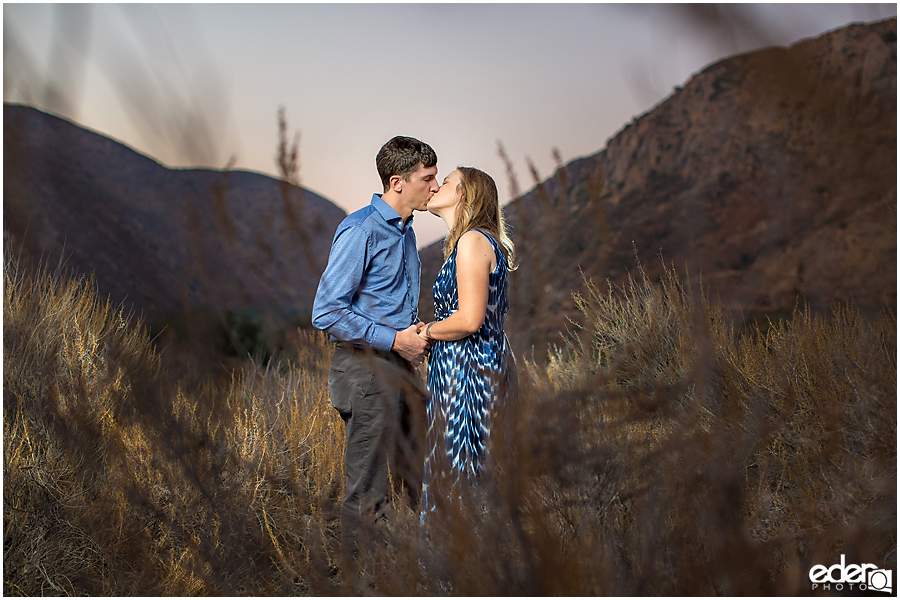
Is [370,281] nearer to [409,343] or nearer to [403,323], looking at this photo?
[403,323]

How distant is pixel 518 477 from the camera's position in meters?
1.02

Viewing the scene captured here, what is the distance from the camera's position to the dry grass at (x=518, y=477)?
3.51 feet

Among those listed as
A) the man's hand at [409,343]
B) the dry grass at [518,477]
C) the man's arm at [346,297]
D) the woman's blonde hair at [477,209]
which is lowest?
the dry grass at [518,477]

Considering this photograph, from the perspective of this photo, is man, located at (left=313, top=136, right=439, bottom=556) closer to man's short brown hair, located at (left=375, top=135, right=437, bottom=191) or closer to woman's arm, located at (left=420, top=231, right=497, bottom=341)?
man's short brown hair, located at (left=375, top=135, right=437, bottom=191)

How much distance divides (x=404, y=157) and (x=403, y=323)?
66cm

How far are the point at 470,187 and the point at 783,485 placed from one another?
2053 millimetres

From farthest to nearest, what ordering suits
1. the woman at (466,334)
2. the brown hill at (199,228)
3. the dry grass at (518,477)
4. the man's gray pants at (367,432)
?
the man's gray pants at (367,432)
the woman at (466,334)
the dry grass at (518,477)
the brown hill at (199,228)

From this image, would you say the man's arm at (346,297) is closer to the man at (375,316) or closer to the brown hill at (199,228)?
the man at (375,316)

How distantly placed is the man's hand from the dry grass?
276 mm

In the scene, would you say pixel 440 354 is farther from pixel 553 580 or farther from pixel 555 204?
pixel 555 204

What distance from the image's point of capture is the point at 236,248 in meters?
0.83

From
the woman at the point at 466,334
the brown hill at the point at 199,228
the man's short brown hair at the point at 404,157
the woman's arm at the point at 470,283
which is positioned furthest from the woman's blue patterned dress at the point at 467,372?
the brown hill at the point at 199,228

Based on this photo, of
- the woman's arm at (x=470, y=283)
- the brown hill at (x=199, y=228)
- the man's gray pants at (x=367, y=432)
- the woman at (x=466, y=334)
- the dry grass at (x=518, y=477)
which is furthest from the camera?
the man's gray pants at (x=367, y=432)

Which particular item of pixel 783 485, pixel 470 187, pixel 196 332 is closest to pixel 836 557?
pixel 783 485
